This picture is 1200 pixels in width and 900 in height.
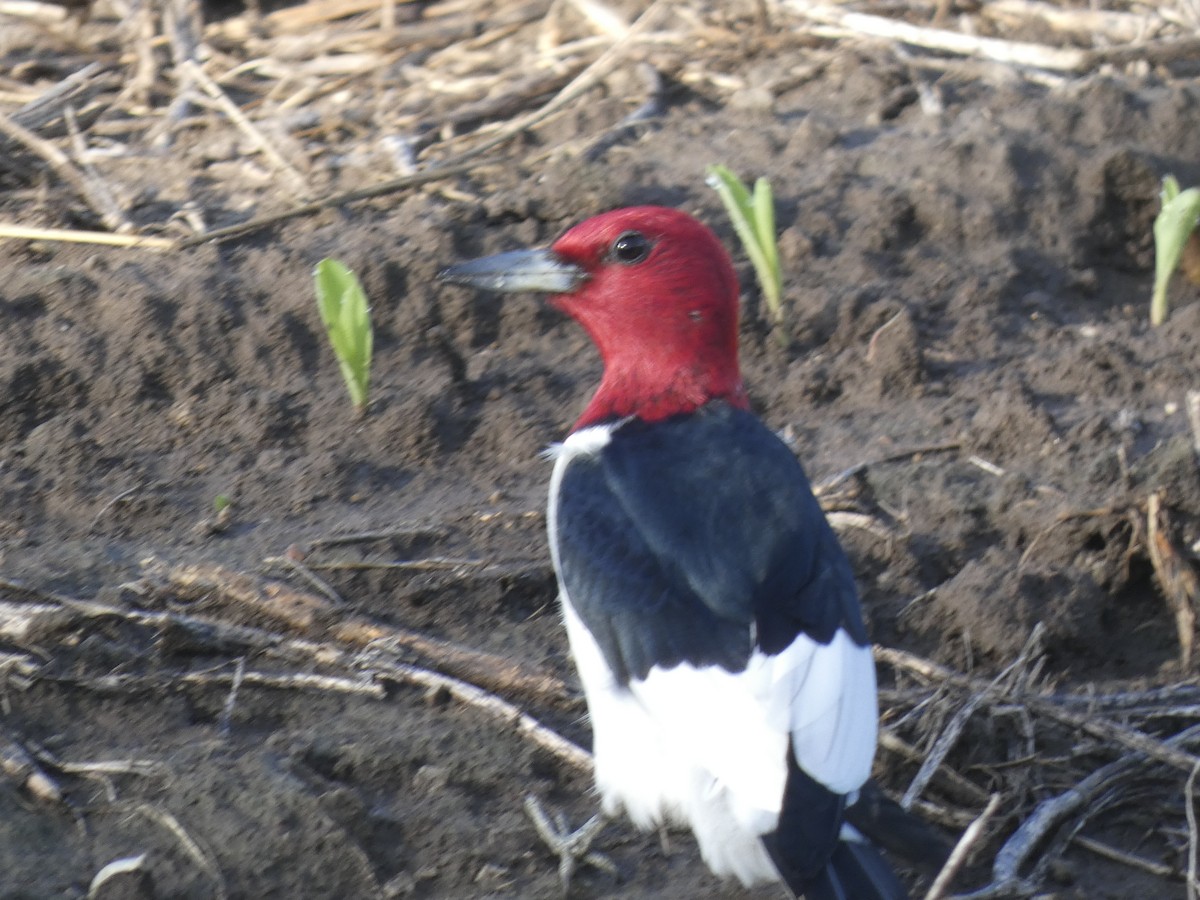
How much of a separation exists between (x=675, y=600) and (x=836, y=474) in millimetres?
1319

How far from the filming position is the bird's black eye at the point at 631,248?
3.87 metres

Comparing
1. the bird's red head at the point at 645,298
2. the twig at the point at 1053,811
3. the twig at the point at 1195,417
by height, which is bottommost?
the twig at the point at 1053,811

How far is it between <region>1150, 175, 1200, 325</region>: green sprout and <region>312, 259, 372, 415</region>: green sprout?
2.18 m

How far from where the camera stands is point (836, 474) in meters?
4.40

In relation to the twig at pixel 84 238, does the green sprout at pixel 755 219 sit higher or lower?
higher

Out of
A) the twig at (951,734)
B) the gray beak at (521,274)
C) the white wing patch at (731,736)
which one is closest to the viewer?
the white wing patch at (731,736)

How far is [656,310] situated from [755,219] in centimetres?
90

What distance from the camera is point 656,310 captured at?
3826mm

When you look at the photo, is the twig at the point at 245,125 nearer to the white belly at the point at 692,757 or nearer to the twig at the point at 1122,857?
the white belly at the point at 692,757

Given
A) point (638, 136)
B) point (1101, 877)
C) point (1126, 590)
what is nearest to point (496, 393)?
point (638, 136)

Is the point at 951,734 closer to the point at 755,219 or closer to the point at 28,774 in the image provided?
the point at 755,219

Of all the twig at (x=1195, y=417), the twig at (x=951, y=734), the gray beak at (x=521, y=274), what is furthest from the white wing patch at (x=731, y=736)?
the twig at (x=1195, y=417)

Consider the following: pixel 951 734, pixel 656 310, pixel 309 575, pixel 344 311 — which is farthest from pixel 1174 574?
pixel 344 311

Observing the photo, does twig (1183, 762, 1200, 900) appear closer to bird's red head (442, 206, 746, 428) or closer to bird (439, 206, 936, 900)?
bird (439, 206, 936, 900)
